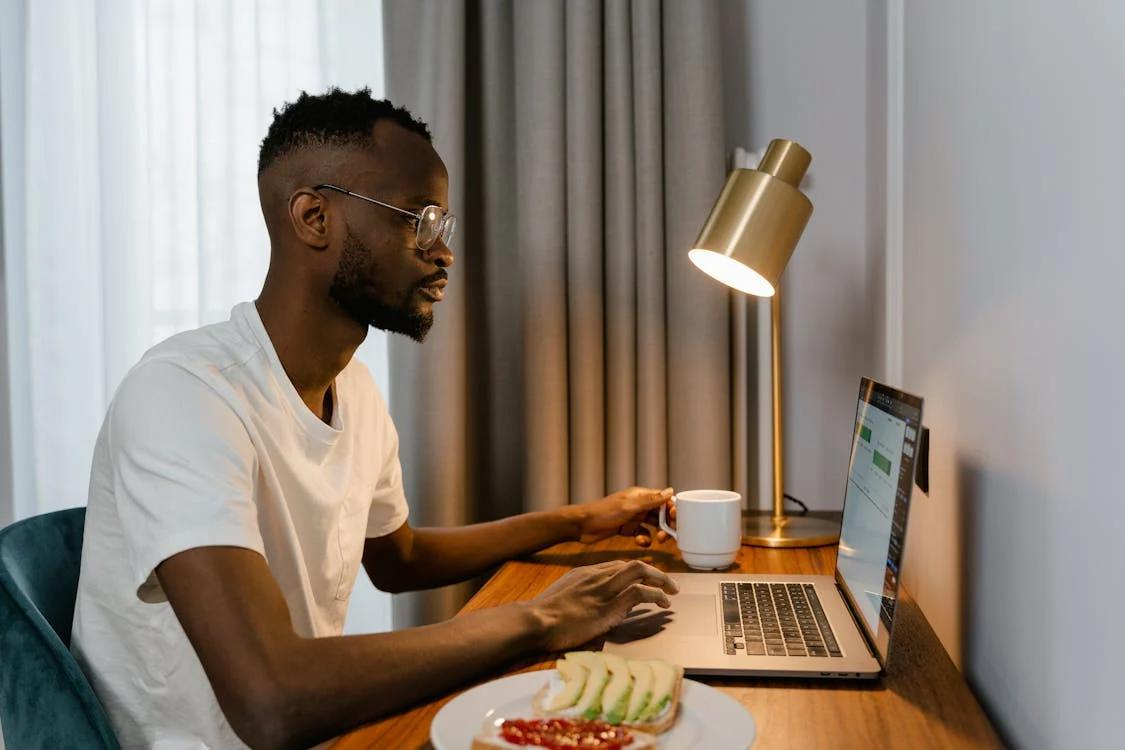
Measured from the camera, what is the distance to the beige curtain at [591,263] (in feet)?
5.82

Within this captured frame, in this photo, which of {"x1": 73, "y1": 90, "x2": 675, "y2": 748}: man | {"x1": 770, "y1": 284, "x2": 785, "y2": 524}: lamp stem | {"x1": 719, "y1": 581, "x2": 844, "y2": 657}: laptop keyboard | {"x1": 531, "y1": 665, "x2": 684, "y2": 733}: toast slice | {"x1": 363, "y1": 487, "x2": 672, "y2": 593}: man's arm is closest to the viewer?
{"x1": 531, "y1": 665, "x2": 684, "y2": 733}: toast slice

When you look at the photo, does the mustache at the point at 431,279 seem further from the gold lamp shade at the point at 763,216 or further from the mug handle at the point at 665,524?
the mug handle at the point at 665,524

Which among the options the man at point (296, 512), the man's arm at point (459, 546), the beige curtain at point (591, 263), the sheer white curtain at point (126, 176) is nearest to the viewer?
the man at point (296, 512)

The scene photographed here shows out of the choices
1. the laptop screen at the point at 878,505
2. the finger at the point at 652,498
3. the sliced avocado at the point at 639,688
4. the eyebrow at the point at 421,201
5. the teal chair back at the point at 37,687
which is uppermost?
the eyebrow at the point at 421,201

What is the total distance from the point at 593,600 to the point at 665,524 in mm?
469

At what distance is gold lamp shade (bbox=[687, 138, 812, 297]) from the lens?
4.26 ft

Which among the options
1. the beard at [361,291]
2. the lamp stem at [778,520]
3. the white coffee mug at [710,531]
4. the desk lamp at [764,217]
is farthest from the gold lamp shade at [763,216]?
the beard at [361,291]

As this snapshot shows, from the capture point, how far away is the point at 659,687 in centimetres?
74

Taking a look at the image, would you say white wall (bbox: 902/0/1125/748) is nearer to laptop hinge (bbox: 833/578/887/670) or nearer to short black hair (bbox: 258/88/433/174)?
laptop hinge (bbox: 833/578/887/670)

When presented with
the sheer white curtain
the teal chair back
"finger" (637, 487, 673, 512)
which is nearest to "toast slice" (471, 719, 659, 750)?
the teal chair back

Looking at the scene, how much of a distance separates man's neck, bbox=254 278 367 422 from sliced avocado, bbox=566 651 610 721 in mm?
535

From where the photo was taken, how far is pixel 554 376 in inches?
71.1

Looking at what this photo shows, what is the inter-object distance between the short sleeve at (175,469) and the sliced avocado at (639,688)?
37 centimetres

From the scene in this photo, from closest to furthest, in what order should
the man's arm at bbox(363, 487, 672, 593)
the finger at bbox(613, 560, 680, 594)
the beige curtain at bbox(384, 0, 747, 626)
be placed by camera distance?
the finger at bbox(613, 560, 680, 594) → the man's arm at bbox(363, 487, 672, 593) → the beige curtain at bbox(384, 0, 747, 626)
